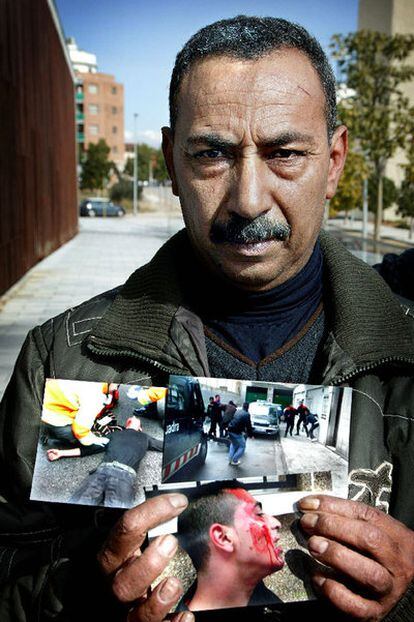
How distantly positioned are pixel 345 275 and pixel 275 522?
719mm

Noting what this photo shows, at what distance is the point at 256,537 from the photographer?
1.36m

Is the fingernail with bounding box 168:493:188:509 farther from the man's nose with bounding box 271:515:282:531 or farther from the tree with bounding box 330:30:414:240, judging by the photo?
the tree with bounding box 330:30:414:240

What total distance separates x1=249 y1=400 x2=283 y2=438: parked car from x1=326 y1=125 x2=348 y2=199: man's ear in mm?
643

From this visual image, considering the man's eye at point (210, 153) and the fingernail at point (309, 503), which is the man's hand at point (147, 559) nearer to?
the fingernail at point (309, 503)

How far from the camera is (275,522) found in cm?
135

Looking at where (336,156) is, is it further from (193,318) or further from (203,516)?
(203,516)

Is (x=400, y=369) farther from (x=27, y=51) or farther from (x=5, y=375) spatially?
(x=27, y=51)

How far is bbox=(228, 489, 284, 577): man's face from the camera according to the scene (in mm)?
1345

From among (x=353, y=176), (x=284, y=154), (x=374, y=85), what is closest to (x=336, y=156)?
(x=284, y=154)

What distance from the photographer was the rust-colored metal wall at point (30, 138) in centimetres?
1275

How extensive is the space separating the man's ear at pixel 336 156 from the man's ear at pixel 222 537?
89cm

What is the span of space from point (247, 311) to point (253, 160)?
0.40 m

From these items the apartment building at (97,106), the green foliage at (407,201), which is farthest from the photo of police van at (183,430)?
the apartment building at (97,106)

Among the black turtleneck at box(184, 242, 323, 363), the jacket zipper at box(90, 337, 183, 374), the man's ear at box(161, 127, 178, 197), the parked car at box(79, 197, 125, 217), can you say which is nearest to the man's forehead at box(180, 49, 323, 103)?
the man's ear at box(161, 127, 178, 197)
